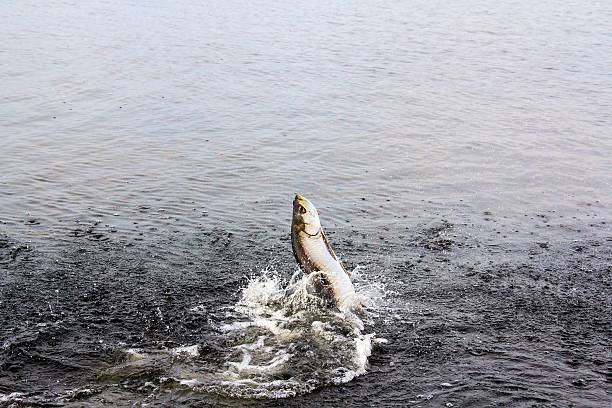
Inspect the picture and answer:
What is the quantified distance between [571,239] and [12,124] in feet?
48.4

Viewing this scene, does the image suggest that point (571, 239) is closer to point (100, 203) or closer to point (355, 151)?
point (355, 151)

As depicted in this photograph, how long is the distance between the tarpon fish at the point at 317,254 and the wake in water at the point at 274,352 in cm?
14

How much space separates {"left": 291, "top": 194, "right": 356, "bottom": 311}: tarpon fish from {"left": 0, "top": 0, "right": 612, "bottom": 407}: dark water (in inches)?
13.6

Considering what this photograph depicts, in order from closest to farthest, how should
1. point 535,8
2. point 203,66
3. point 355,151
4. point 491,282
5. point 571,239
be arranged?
point 491,282
point 571,239
point 355,151
point 203,66
point 535,8

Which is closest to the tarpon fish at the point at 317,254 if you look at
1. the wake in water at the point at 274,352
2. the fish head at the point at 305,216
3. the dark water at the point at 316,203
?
the fish head at the point at 305,216

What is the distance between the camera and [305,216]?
1072cm

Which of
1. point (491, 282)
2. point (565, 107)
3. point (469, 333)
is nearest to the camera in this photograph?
point (469, 333)

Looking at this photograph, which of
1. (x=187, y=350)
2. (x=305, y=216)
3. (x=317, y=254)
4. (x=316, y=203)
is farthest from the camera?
(x=316, y=203)

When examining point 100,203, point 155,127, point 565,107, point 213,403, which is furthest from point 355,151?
point 213,403

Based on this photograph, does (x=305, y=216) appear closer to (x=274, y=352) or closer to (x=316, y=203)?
(x=274, y=352)

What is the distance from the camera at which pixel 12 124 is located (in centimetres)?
2189

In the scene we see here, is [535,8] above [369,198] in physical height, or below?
above

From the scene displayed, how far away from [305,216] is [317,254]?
0.58 m

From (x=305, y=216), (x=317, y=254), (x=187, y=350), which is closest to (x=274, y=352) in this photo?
(x=187, y=350)
